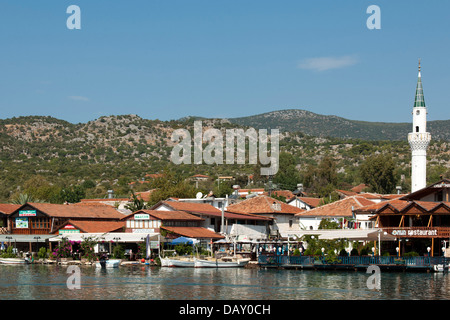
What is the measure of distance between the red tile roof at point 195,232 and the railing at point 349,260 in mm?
9692

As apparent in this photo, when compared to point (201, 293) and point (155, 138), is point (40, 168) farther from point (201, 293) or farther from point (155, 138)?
point (201, 293)

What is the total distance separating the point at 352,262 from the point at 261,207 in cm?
2881

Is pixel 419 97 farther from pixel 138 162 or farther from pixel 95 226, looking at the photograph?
pixel 138 162

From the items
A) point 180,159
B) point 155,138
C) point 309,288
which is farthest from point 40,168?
point 309,288

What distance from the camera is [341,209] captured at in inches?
2960

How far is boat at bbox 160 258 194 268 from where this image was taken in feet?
192

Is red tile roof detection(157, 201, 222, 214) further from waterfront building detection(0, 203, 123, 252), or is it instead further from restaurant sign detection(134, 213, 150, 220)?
waterfront building detection(0, 203, 123, 252)

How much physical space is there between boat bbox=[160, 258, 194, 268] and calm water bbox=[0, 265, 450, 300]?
3.10 metres

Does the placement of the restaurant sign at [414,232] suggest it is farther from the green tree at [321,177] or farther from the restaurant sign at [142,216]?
the green tree at [321,177]

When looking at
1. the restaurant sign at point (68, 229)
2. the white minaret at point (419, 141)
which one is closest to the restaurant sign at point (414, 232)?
the white minaret at point (419, 141)

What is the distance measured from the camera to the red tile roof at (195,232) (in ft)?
218

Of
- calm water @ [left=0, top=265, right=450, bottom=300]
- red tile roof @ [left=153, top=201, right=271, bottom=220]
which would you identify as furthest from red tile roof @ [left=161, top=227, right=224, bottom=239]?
calm water @ [left=0, top=265, right=450, bottom=300]

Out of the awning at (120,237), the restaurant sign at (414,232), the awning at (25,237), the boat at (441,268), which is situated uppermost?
the restaurant sign at (414,232)

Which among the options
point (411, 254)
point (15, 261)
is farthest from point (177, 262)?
point (411, 254)
